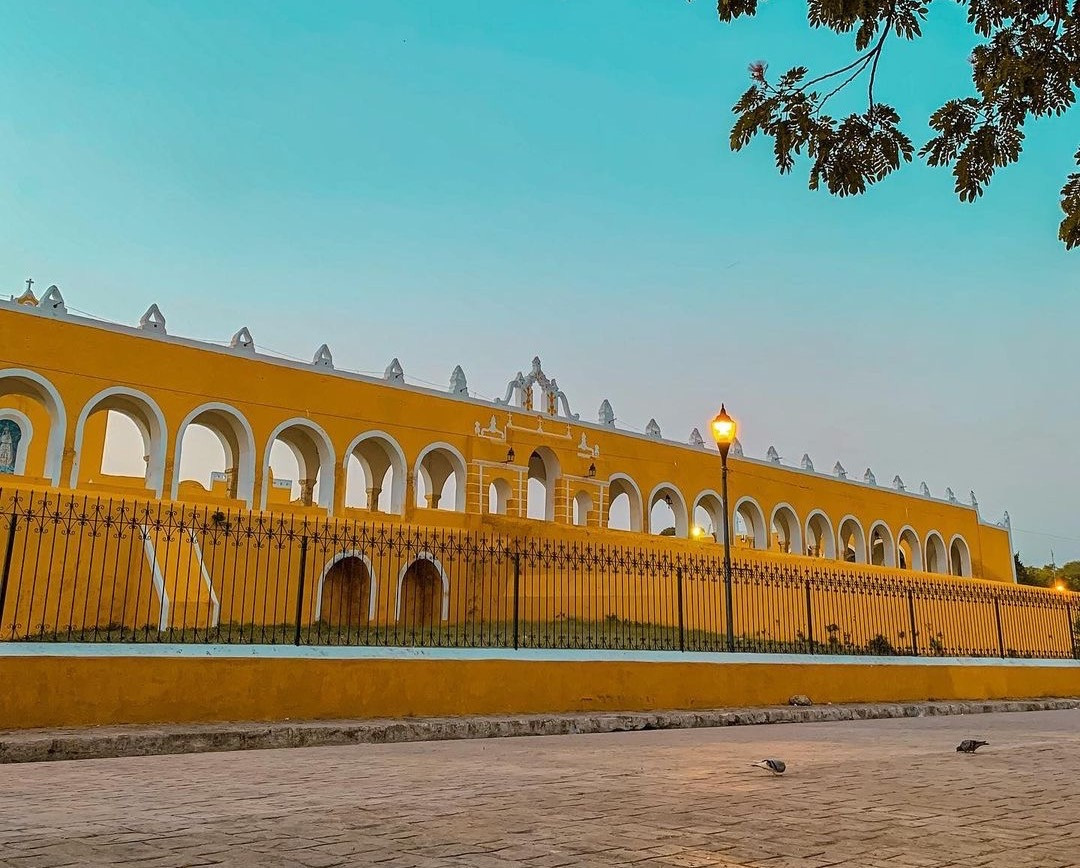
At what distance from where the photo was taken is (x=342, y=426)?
20.0 metres

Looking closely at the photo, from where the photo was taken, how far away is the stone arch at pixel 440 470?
21.8 meters

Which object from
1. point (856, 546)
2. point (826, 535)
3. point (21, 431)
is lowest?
point (856, 546)

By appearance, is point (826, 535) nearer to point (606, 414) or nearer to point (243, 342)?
point (606, 414)

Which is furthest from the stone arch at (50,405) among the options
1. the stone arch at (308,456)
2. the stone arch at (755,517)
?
the stone arch at (755,517)

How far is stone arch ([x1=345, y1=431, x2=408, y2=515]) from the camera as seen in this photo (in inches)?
813

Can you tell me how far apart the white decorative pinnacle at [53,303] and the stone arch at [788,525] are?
20.7 meters

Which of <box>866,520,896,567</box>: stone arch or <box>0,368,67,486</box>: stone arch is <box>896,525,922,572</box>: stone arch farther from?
<box>0,368,67,486</box>: stone arch

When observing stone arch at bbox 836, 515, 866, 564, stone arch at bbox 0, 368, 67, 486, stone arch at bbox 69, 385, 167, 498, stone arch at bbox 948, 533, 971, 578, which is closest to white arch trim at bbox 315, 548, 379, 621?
stone arch at bbox 69, 385, 167, 498

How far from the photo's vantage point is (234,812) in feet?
13.3

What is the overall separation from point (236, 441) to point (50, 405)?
12.7 ft

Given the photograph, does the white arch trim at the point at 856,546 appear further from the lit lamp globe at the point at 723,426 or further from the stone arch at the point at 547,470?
the lit lamp globe at the point at 723,426

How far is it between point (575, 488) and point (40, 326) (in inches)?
516

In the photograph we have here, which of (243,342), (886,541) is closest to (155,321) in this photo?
(243,342)

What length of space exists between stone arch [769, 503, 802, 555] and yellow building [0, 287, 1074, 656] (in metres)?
0.10
